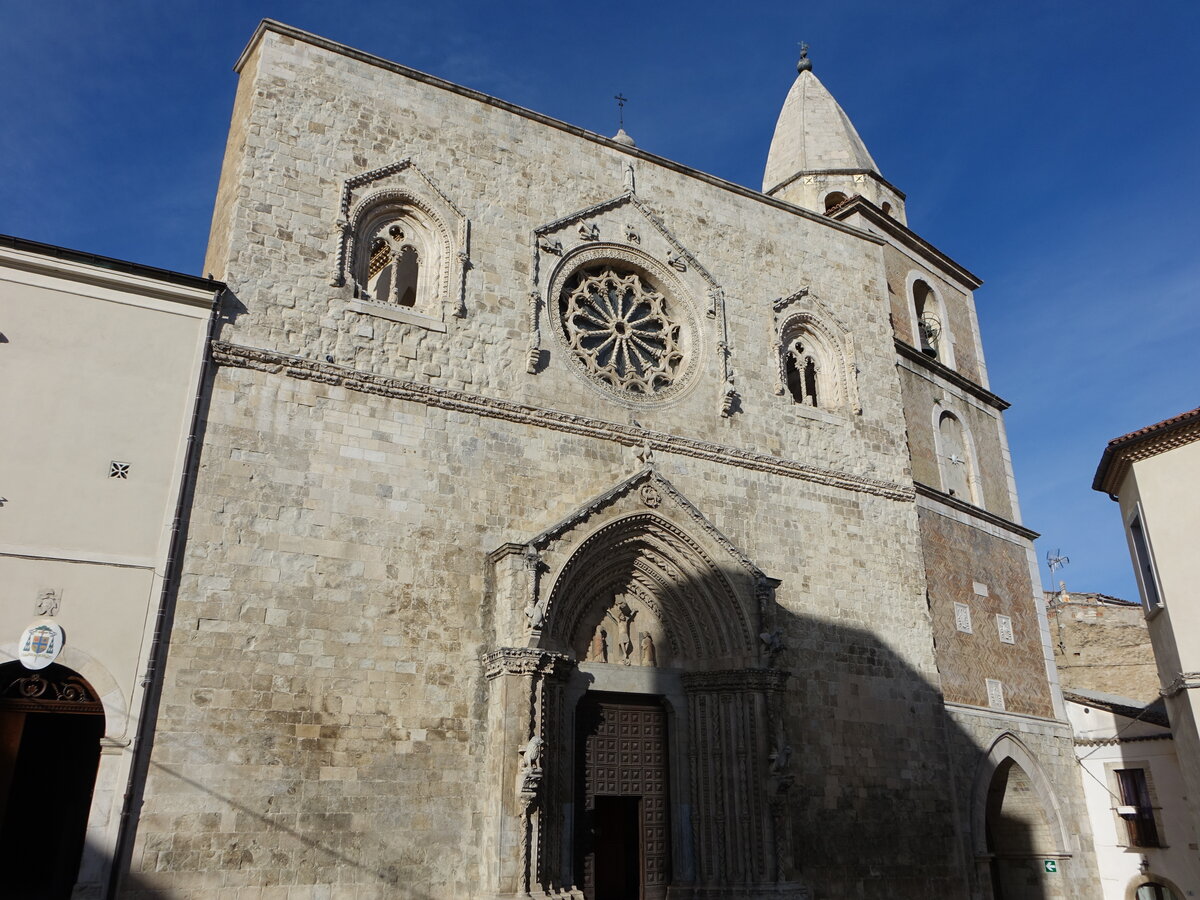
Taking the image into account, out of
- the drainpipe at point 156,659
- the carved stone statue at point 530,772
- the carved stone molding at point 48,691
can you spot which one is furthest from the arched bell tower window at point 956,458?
the carved stone molding at point 48,691

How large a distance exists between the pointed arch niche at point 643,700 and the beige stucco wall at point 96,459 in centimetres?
351

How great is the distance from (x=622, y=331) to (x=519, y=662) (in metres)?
5.24

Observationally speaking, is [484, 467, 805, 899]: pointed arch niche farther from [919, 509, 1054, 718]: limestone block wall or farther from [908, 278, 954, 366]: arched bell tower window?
[908, 278, 954, 366]: arched bell tower window

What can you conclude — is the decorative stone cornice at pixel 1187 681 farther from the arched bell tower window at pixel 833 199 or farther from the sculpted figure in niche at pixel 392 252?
the arched bell tower window at pixel 833 199

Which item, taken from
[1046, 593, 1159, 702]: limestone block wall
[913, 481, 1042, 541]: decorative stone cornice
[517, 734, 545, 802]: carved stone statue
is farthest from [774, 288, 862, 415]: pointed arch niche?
[1046, 593, 1159, 702]: limestone block wall

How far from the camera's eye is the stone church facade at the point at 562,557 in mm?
9555

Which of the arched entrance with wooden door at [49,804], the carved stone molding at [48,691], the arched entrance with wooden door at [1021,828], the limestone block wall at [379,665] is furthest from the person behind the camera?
the arched entrance with wooden door at [1021,828]

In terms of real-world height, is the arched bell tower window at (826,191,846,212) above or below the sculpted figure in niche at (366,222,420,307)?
above

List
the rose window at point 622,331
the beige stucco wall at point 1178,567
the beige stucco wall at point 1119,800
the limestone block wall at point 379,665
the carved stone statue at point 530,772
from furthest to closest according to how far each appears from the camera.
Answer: the beige stucco wall at point 1119,800 → the rose window at point 622,331 → the beige stucco wall at point 1178,567 → the carved stone statue at point 530,772 → the limestone block wall at point 379,665

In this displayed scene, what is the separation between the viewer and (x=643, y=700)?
472 inches

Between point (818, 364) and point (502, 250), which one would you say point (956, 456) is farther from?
→ point (502, 250)

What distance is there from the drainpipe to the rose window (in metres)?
4.83

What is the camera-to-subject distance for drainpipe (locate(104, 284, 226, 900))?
8352 mm

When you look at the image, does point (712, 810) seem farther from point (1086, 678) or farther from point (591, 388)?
point (1086, 678)
